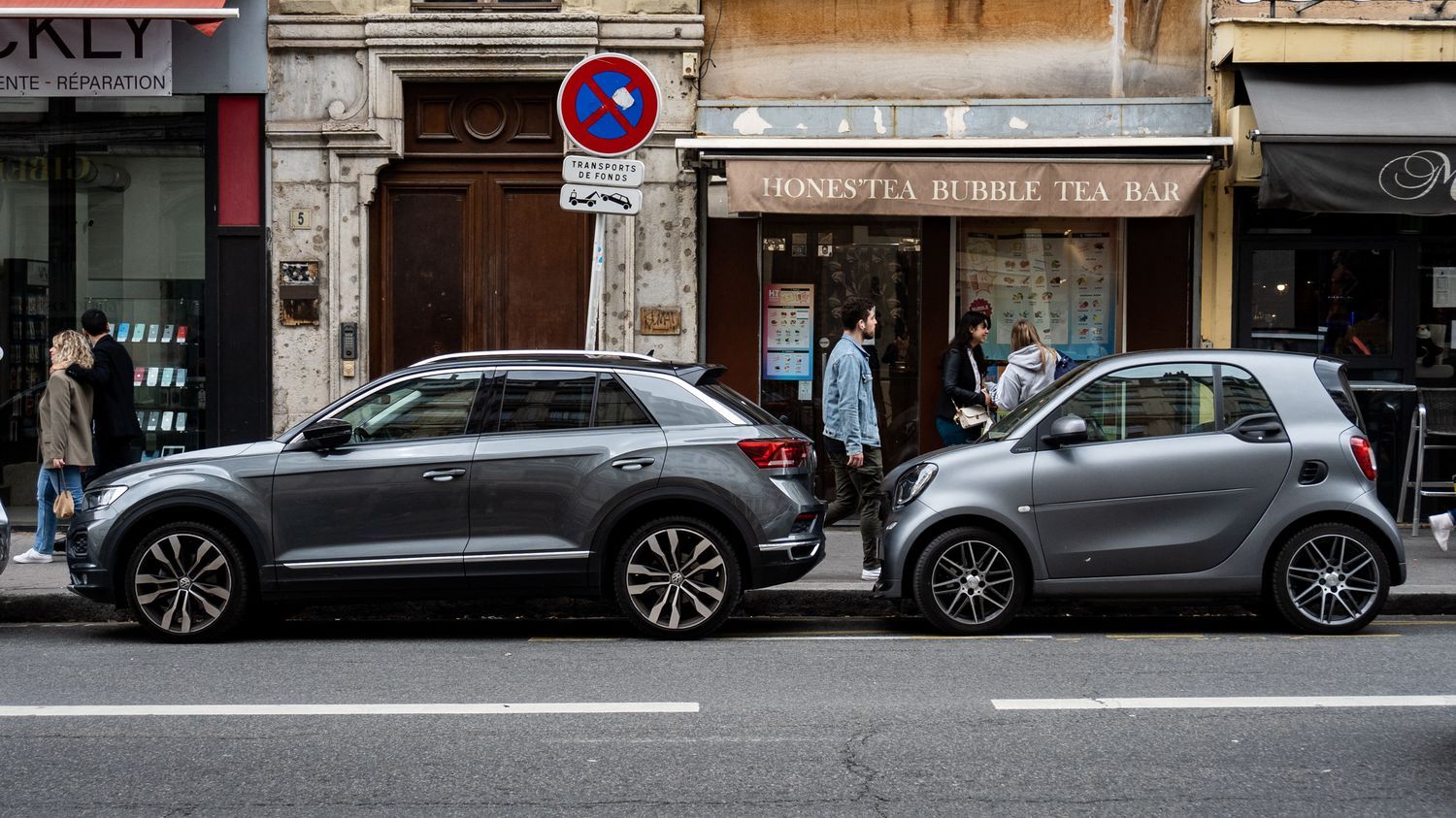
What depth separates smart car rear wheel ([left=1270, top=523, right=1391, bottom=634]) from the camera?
8578mm

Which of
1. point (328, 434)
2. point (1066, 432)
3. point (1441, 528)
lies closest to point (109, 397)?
point (328, 434)

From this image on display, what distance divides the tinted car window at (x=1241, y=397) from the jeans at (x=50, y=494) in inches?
325

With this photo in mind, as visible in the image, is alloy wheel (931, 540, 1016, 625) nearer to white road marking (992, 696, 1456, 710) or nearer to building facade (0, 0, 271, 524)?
white road marking (992, 696, 1456, 710)

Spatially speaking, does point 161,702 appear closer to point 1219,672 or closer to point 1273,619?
point 1219,672

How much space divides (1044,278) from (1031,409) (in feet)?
16.2

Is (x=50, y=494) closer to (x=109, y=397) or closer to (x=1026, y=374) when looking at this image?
(x=109, y=397)

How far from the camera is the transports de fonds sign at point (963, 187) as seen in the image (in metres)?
12.5

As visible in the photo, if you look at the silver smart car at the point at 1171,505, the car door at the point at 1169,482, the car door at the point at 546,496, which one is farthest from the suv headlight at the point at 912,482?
the car door at the point at 546,496

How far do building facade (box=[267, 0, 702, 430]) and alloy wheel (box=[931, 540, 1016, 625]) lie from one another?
5314mm

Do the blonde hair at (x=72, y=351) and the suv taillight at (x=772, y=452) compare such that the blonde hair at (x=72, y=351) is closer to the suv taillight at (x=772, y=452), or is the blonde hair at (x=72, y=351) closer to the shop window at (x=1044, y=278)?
the suv taillight at (x=772, y=452)

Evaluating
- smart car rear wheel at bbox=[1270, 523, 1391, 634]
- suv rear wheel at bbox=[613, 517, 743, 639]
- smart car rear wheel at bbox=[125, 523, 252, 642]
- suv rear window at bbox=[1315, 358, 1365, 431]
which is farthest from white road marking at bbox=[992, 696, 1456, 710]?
smart car rear wheel at bbox=[125, 523, 252, 642]

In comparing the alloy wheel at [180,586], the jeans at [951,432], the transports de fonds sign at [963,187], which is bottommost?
the alloy wheel at [180,586]

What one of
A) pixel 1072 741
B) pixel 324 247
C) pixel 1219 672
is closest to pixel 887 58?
pixel 324 247

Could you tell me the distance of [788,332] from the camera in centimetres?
1378
